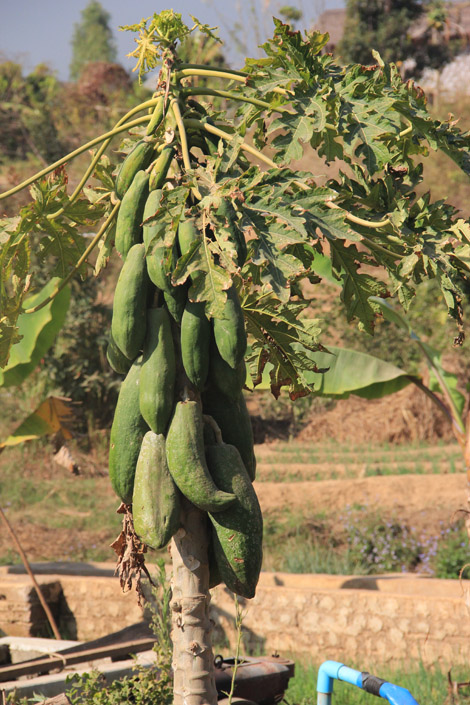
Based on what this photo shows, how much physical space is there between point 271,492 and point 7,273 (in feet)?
25.3

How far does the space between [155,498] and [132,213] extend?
2.22 feet

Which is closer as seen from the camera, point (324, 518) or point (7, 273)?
point (7, 273)

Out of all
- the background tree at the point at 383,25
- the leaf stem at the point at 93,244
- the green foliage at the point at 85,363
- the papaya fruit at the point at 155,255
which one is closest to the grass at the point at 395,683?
the leaf stem at the point at 93,244

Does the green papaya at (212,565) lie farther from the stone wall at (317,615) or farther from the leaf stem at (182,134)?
the stone wall at (317,615)

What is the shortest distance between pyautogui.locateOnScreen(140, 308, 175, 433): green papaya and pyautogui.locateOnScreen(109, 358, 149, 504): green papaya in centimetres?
6

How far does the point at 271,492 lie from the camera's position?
31.2 feet

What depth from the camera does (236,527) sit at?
5.78 feet

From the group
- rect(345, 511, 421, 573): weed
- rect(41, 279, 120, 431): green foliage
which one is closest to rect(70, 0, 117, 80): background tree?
rect(41, 279, 120, 431): green foliage

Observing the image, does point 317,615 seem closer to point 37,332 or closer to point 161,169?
point 37,332

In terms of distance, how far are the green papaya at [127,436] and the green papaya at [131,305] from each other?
0.29ft

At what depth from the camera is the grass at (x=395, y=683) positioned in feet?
12.9

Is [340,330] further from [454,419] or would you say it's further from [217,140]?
[217,140]

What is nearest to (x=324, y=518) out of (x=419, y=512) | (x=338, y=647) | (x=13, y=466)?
(x=419, y=512)

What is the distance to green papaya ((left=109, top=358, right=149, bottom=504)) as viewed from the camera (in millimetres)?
1876
